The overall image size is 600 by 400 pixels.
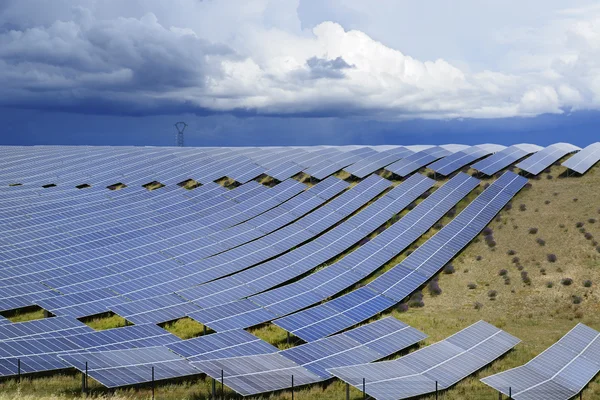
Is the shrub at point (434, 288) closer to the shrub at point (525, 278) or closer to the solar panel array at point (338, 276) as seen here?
the solar panel array at point (338, 276)

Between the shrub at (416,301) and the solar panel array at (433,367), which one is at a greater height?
the shrub at (416,301)

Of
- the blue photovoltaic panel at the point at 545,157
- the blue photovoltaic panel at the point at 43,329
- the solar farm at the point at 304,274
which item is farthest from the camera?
the blue photovoltaic panel at the point at 545,157

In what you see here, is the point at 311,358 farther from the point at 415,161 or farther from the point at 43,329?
the point at 415,161

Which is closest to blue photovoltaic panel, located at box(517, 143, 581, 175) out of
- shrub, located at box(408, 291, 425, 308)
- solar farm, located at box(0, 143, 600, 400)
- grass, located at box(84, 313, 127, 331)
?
solar farm, located at box(0, 143, 600, 400)

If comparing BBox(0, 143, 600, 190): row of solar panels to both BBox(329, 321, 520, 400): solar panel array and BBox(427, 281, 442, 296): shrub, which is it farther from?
BBox(329, 321, 520, 400): solar panel array

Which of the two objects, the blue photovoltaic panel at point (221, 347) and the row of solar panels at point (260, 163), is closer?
the blue photovoltaic panel at point (221, 347)

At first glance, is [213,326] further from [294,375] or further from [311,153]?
[311,153]

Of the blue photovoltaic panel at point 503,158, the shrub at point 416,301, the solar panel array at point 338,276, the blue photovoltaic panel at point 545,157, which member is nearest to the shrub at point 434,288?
the shrub at point 416,301

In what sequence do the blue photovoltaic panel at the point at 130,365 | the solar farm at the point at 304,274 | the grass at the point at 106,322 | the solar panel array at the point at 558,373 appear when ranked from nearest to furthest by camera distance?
1. the blue photovoltaic panel at the point at 130,365
2. the solar panel array at the point at 558,373
3. the solar farm at the point at 304,274
4. the grass at the point at 106,322
